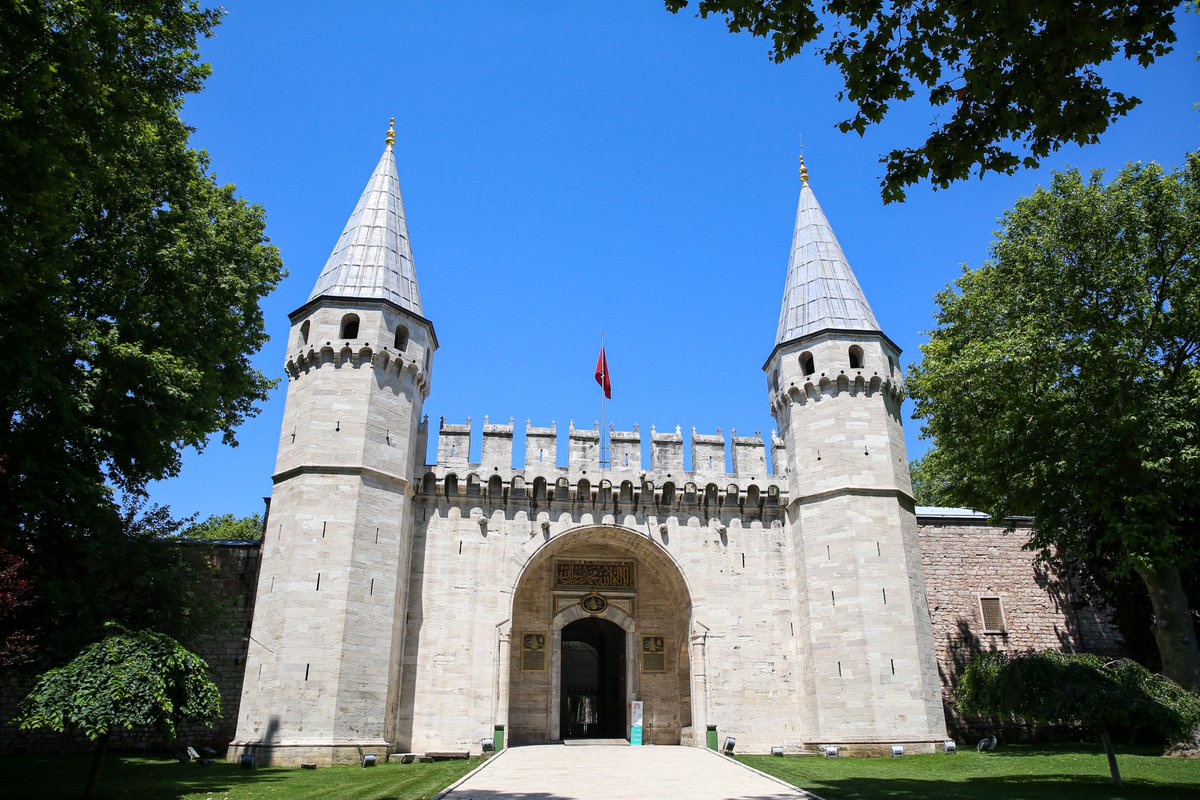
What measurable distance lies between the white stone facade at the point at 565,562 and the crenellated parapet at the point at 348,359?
0.20 ft

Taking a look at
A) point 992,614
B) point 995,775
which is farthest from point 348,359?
point 992,614

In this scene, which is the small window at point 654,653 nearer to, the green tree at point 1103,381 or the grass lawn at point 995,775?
the grass lawn at point 995,775

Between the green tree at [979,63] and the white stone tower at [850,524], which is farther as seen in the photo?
the white stone tower at [850,524]

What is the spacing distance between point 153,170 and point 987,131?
13.7m

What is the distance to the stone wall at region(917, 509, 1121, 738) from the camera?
2353cm

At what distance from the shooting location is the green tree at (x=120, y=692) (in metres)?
11.7

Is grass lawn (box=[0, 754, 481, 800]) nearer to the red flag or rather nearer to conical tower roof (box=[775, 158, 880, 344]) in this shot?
the red flag

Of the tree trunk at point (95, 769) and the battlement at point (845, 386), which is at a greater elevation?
the battlement at point (845, 386)

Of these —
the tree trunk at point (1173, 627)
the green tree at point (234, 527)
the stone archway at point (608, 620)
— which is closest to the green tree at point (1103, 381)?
the tree trunk at point (1173, 627)

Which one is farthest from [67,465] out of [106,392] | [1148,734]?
[1148,734]

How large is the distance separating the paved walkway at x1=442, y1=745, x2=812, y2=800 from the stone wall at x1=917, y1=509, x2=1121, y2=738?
9.33 metres

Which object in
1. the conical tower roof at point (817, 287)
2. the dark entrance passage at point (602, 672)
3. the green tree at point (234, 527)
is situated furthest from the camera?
the green tree at point (234, 527)

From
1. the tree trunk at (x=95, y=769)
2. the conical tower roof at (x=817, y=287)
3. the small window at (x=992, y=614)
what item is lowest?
the tree trunk at (x=95, y=769)

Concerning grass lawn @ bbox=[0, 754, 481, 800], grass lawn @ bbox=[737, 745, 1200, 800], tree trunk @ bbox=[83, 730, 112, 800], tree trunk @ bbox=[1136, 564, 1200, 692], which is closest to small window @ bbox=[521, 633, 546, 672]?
grass lawn @ bbox=[0, 754, 481, 800]
